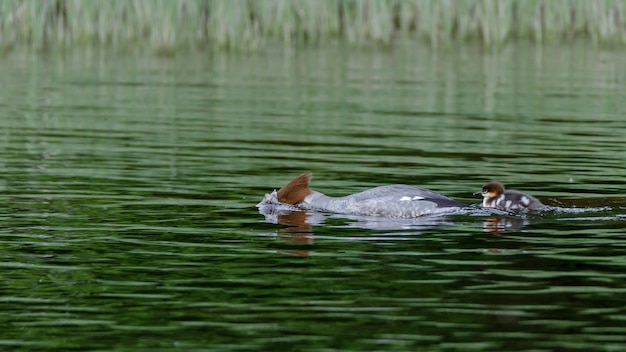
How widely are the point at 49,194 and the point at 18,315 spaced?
14.5 ft

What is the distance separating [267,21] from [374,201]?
16455 mm

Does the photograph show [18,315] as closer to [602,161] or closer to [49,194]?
[49,194]

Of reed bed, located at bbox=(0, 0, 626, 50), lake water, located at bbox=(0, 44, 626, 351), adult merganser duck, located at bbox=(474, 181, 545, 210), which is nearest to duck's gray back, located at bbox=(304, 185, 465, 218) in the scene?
lake water, located at bbox=(0, 44, 626, 351)

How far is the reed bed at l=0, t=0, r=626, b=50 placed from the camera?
25.8 meters

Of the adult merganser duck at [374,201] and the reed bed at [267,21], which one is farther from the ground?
the reed bed at [267,21]

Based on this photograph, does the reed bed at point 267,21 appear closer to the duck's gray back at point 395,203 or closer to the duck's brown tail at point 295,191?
the duck's brown tail at point 295,191

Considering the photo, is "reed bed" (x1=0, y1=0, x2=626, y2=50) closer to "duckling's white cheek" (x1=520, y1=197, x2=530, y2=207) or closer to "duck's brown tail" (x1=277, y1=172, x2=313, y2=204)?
"duck's brown tail" (x1=277, y1=172, x2=313, y2=204)

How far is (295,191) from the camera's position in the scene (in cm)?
1112

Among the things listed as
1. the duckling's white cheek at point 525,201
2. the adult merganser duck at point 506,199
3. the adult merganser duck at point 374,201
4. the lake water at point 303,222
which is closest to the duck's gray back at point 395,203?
the adult merganser duck at point 374,201

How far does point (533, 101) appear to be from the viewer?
66.2 feet

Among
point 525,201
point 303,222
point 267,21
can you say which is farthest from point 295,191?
point 267,21

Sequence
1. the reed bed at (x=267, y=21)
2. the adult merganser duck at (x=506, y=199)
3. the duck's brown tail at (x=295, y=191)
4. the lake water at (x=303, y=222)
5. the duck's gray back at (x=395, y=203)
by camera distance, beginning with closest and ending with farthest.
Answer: the lake water at (x=303, y=222) < the duck's gray back at (x=395, y=203) < the adult merganser duck at (x=506, y=199) < the duck's brown tail at (x=295, y=191) < the reed bed at (x=267, y=21)

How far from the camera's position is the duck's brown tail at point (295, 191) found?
435 inches

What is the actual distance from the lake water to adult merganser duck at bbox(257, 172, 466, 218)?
15 cm
